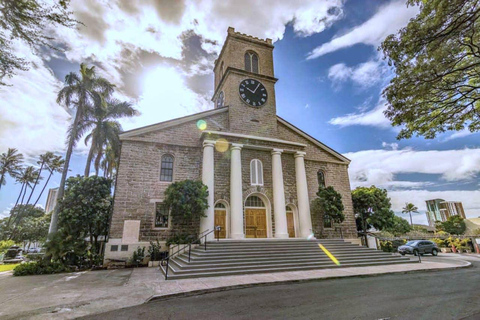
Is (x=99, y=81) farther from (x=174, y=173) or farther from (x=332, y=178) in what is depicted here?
(x=332, y=178)

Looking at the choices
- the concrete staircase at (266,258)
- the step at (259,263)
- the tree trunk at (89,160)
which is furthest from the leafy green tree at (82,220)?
the tree trunk at (89,160)

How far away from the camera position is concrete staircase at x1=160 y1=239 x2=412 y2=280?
9.34m

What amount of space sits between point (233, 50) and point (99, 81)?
36.9ft

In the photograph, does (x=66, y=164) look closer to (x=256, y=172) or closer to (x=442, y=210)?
(x=256, y=172)

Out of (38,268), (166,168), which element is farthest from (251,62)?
(38,268)

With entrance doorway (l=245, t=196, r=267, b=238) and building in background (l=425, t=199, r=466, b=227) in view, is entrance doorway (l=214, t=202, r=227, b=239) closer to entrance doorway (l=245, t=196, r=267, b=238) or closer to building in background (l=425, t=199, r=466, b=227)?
entrance doorway (l=245, t=196, r=267, b=238)

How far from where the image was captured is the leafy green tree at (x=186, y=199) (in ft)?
40.6

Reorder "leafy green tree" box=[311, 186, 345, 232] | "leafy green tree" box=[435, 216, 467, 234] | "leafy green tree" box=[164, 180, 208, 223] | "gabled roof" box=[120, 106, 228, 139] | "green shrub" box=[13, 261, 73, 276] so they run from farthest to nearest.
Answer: "leafy green tree" box=[435, 216, 467, 234] → "leafy green tree" box=[311, 186, 345, 232] → "gabled roof" box=[120, 106, 228, 139] → "leafy green tree" box=[164, 180, 208, 223] → "green shrub" box=[13, 261, 73, 276]

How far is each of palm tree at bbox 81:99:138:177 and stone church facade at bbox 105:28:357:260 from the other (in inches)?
269

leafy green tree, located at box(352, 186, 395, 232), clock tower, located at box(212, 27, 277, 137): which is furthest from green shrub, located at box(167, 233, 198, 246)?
leafy green tree, located at box(352, 186, 395, 232)

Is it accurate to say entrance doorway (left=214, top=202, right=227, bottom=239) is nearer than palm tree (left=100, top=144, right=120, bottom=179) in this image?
Yes

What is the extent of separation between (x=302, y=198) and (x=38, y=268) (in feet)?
49.9

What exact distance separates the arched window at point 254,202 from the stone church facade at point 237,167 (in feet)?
0.23

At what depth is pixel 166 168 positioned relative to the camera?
48.2 ft
